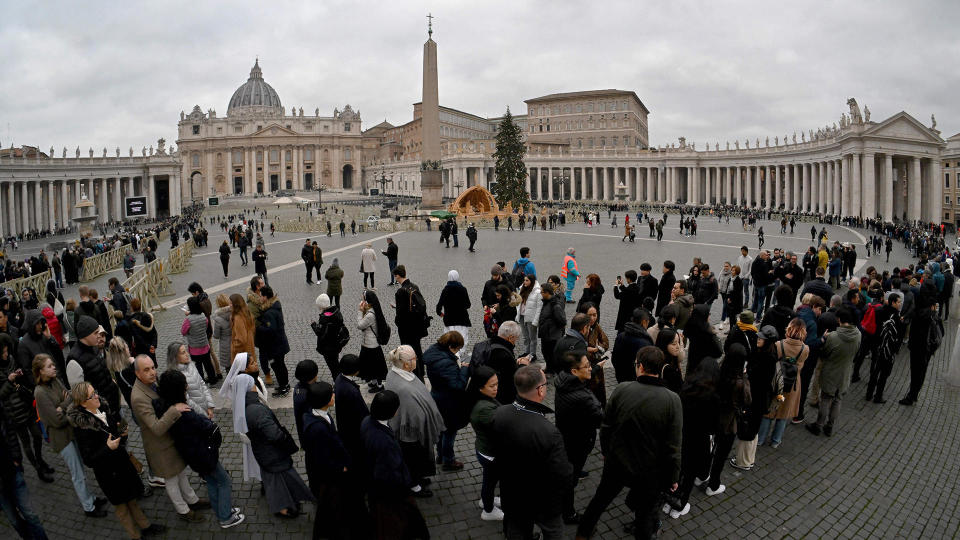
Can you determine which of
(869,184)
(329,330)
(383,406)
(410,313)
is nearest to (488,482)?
(383,406)

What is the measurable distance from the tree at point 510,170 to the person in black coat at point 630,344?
52.1 meters

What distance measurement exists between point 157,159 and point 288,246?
154ft

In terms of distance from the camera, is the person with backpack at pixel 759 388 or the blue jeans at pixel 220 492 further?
the person with backpack at pixel 759 388

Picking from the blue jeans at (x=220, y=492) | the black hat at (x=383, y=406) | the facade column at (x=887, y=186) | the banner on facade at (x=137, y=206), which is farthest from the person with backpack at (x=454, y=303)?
the facade column at (x=887, y=186)

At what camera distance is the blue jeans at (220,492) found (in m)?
5.41

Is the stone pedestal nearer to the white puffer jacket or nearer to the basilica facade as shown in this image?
the white puffer jacket

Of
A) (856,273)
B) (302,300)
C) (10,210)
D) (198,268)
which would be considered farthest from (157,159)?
(856,273)

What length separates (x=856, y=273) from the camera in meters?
21.5

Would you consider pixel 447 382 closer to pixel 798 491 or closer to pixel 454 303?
pixel 454 303

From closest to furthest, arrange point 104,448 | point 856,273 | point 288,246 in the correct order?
point 104,448, point 856,273, point 288,246

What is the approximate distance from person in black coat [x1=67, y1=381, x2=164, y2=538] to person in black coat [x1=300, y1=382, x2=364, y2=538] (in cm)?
124

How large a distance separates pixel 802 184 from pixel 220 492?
250ft

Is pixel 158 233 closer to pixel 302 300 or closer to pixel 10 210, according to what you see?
pixel 10 210

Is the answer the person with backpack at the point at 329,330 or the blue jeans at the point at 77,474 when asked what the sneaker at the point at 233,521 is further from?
the person with backpack at the point at 329,330
